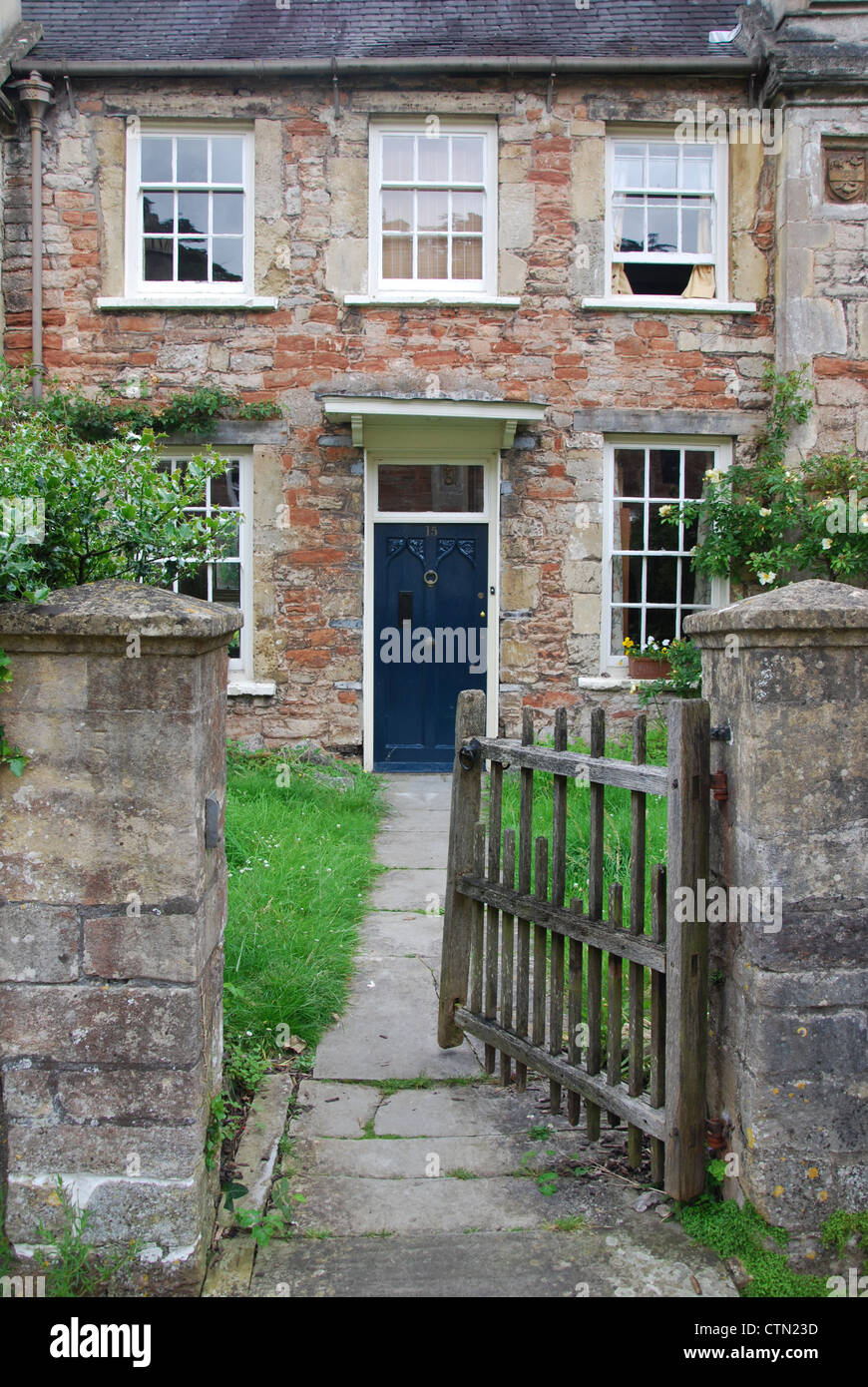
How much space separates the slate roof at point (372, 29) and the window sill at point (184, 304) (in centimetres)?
200

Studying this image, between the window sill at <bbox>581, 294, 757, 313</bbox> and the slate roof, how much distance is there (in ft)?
6.35

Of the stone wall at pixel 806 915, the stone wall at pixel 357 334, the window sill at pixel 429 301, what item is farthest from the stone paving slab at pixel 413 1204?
the window sill at pixel 429 301

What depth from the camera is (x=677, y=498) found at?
9.53m

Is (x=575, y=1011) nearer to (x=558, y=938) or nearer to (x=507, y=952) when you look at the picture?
(x=558, y=938)

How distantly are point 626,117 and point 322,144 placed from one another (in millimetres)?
2676

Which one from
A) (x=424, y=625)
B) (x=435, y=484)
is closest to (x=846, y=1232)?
(x=424, y=625)

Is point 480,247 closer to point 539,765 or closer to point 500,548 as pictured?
point 500,548

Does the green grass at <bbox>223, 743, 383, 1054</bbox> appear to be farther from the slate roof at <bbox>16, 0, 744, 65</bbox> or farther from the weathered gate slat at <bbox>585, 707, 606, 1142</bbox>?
the slate roof at <bbox>16, 0, 744, 65</bbox>

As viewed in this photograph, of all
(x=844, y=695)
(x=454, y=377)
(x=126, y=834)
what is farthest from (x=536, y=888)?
(x=454, y=377)

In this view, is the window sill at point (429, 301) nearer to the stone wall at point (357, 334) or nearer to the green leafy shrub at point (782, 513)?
the stone wall at point (357, 334)

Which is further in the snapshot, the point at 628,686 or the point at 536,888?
the point at 628,686

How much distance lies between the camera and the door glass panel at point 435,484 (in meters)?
9.60
